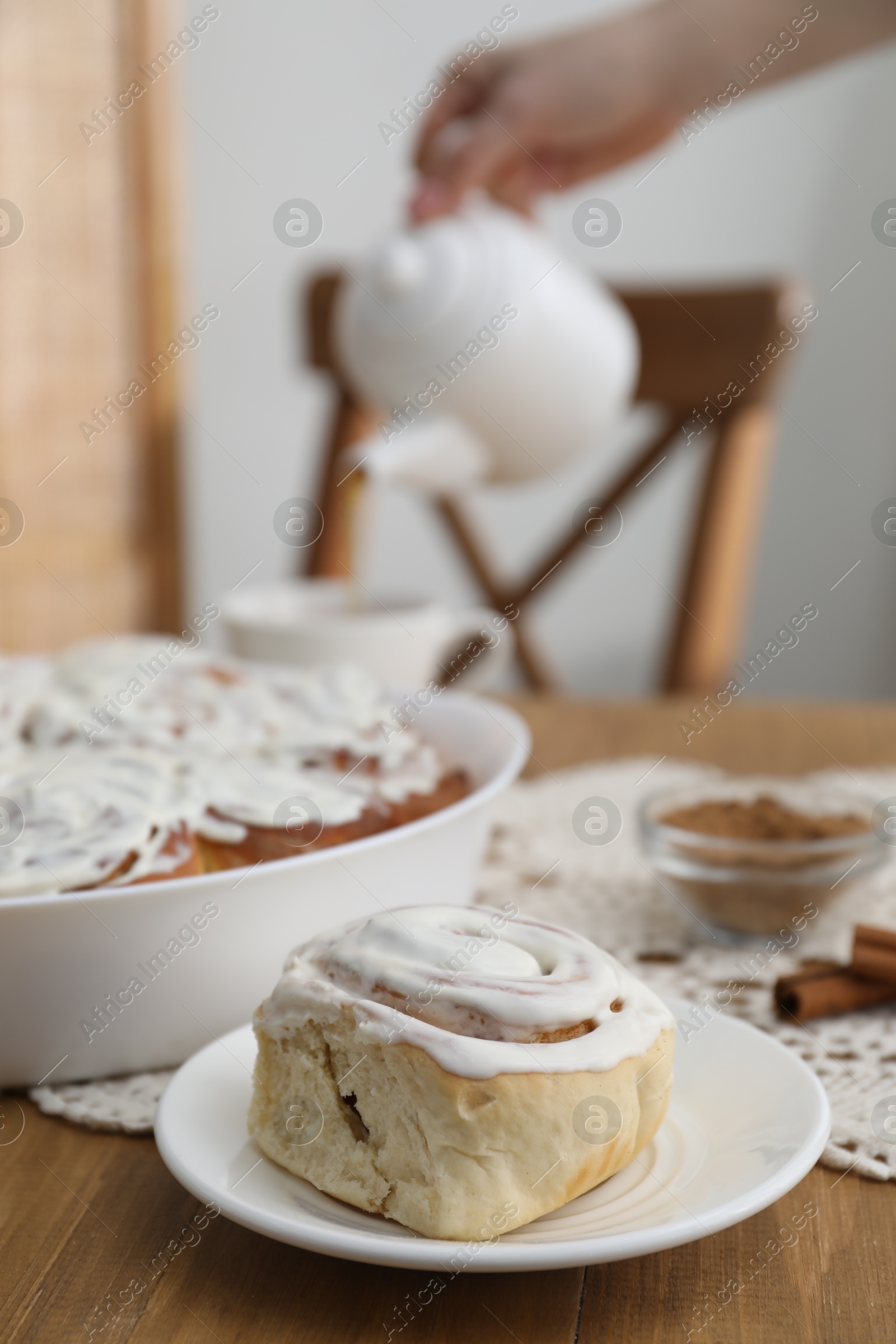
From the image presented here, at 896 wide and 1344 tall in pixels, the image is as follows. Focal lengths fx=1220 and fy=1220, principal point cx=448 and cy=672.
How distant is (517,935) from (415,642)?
62 cm

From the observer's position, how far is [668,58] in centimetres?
134

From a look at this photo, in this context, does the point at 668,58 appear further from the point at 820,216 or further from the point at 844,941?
the point at 820,216

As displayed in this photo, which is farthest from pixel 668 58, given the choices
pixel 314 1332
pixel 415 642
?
pixel 314 1332

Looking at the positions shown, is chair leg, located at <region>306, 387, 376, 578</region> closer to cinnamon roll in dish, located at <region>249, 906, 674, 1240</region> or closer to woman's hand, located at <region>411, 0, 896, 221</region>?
woman's hand, located at <region>411, 0, 896, 221</region>

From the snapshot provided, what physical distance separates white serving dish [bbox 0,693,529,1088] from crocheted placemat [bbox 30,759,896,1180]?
21 millimetres

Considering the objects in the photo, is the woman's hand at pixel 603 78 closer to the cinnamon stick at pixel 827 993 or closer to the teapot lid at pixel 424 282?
the teapot lid at pixel 424 282

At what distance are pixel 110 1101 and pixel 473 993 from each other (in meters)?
0.21

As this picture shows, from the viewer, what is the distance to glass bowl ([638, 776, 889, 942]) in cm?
68

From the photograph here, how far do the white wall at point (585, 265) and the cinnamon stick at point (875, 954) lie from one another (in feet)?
6.03

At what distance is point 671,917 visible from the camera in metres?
0.74

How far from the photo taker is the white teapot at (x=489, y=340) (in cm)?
110

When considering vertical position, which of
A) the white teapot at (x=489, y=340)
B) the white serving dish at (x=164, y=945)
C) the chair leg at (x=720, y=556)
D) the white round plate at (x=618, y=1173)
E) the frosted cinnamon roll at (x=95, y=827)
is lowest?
the chair leg at (x=720, y=556)

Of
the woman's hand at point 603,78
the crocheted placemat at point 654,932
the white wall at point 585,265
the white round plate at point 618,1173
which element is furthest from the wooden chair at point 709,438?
the white round plate at point 618,1173

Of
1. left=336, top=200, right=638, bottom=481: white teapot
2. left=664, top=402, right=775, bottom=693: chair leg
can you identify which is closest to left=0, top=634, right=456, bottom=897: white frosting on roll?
left=336, top=200, right=638, bottom=481: white teapot
